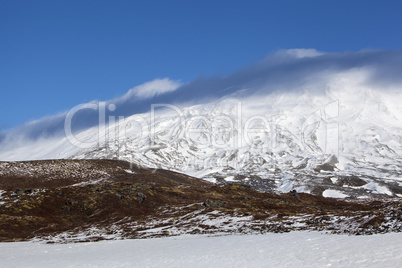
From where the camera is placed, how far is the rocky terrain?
47331mm

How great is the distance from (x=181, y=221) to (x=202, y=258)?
29.3 meters

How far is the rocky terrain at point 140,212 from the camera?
155ft

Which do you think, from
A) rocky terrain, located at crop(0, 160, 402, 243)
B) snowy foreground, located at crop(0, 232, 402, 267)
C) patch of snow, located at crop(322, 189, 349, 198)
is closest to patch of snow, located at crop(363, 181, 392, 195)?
patch of snow, located at crop(322, 189, 349, 198)

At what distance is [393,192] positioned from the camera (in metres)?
182

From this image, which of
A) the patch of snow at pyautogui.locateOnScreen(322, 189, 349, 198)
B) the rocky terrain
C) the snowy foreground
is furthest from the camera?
the patch of snow at pyautogui.locateOnScreen(322, 189, 349, 198)

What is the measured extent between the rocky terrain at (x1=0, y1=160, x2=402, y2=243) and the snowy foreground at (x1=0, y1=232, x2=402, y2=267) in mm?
5584

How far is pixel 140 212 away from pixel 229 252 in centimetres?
4082

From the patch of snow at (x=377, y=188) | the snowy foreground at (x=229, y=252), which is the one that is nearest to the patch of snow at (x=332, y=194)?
the patch of snow at (x=377, y=188)

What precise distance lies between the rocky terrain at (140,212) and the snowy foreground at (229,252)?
5584 mm

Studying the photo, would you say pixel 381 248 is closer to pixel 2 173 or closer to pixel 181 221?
pixel 181 221

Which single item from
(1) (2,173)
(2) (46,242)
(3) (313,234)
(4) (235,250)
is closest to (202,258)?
(4) (235,250)

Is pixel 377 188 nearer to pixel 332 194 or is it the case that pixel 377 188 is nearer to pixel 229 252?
pixel 332 194

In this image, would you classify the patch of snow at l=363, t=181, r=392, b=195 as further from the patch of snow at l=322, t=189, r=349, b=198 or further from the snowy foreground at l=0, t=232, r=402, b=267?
the snowy foreground at l=0, t=232, r=402, b=267

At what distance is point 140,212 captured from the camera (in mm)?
72000
